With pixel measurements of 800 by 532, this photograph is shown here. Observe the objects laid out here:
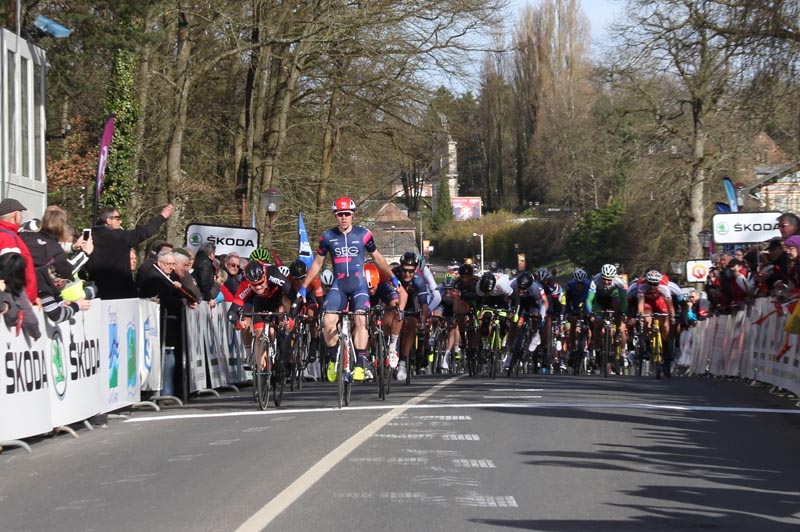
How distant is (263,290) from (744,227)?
549 inches

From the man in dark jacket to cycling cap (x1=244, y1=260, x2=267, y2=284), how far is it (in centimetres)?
114

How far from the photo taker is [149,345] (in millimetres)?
16125

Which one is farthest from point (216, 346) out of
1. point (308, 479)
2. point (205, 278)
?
point (308, 479)

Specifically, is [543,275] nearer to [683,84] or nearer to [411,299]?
[411,299]

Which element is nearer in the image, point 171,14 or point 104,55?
point 104,55

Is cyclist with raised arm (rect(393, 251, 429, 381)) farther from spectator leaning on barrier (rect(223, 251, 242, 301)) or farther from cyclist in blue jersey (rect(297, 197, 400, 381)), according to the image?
cyclist in blue jersey (rect(297, 197, 400, 381))

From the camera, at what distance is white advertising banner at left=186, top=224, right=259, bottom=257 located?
26166mm

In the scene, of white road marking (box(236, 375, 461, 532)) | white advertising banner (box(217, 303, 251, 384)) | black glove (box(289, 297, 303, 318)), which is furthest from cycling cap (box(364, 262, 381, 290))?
white road marking (box(236, 375, 461, 532))

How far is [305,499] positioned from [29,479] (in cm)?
276

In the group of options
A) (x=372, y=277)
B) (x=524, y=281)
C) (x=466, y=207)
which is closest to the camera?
(x=372, y=277)

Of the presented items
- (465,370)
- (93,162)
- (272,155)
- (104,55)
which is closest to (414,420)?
(465,370)

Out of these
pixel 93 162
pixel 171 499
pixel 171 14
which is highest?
pixel 171 14

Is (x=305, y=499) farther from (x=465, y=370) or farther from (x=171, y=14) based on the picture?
(x=171, y=14)

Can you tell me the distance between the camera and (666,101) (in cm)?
5088
